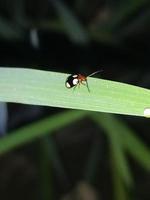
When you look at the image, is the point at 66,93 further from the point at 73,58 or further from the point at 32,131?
the point at 73,58

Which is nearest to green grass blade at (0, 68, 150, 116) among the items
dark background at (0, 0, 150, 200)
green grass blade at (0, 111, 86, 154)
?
green grass blade at (0, 111, 86, 154)

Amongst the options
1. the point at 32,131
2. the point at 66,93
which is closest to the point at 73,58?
the point at 32,131

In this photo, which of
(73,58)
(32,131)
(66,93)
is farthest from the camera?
(73,58)

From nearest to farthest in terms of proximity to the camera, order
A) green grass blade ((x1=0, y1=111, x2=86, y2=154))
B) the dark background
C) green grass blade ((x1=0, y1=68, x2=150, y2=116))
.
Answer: green grass blade ((x1=0, y1=68, x2=150, y2=116)) < green grass blade ((x1=0, y1=111, x2=86, y2=154)) < the dark background

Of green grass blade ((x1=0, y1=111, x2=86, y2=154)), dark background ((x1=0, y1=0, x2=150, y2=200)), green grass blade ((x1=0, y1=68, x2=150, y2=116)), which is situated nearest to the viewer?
green grass blade ((x1=0, y1=68, x2=150, y2=116))

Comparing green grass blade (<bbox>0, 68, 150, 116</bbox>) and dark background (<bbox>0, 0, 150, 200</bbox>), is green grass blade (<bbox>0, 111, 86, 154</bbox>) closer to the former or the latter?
dark background (<bbox>0, 0, 150, 200</bbox>)

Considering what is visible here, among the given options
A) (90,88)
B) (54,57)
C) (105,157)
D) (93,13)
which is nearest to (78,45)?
(54,57)

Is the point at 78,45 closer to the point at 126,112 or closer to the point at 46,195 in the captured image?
the point at 46,195
